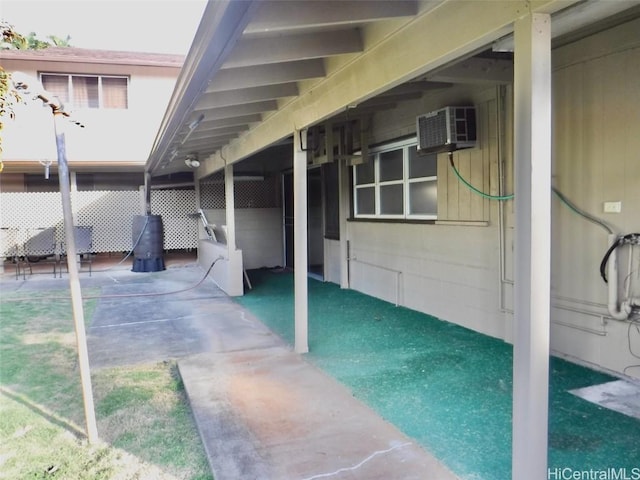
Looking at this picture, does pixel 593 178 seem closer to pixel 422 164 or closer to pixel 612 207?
pixel 612 207

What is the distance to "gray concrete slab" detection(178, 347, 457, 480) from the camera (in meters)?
2.59

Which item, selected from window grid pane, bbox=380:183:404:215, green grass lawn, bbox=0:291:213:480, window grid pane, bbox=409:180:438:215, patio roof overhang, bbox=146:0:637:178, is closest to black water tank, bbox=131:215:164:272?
green grass lawn, bbox=0:291:213:480

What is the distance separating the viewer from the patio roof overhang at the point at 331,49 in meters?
2.17

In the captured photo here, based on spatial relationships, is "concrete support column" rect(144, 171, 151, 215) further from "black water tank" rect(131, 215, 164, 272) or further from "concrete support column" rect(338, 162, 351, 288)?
"concrete support column" rect(338, 162, 351, 288)

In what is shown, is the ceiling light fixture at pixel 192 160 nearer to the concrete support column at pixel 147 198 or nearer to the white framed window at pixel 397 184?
the concrete support column at pixel 147 198

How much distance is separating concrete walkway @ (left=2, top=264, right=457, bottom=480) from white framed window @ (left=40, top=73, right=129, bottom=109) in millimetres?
7095

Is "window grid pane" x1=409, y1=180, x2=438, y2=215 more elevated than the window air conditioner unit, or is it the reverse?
the window air conditioner unit

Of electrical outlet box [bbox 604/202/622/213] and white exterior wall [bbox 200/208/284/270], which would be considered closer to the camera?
electrical outlet box [bbox 604/202/622/213]

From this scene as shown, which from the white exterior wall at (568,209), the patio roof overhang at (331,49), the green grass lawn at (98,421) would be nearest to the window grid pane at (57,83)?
the patio roof overhang at (331,49)

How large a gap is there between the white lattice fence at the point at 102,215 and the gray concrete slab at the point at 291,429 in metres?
8.22

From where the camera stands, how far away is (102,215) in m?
11.9

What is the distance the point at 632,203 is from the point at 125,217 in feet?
35.7

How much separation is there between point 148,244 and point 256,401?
8.19 meters

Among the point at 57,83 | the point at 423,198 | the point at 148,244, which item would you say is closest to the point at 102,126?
the point at 57,83
